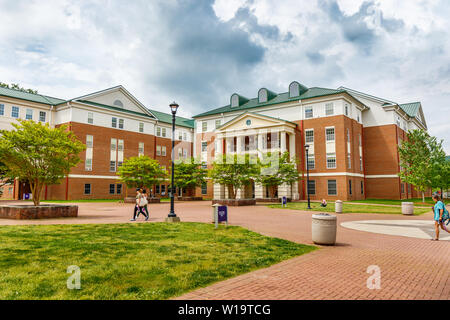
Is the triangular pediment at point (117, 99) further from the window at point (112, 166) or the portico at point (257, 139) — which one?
the portico at point (257, 139)

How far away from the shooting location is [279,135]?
A: 139ft

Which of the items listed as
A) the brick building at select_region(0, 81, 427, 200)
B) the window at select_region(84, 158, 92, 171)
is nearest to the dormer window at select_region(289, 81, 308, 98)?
the brick building at select_region(0, 81, 427, 200)

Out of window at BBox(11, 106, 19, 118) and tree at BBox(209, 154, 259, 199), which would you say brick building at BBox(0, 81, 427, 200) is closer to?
window at BBox(11, 106, 19, 118)

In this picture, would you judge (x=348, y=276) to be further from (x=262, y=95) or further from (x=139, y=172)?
(x=262, y=95)

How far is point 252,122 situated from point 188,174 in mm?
11799

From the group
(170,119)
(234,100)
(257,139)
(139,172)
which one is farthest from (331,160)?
(170,119)

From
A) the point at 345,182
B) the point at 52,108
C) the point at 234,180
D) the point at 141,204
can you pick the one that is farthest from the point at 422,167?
the point at 52,108

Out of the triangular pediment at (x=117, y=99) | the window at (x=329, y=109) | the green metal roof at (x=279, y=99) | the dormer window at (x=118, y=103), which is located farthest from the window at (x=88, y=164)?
the window at (x=329, y=109)

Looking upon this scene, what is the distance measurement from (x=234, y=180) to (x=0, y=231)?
23350 millimetres

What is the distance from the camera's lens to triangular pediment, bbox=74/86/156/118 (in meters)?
45.4

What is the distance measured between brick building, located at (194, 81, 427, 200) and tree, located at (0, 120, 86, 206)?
2824cm

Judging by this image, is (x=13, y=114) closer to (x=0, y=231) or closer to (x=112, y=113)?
(x=112, y=113)
